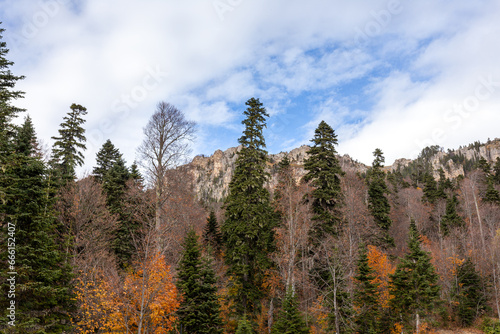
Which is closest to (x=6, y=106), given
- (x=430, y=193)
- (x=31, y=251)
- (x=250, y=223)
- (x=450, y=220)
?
(x=31, y=251)

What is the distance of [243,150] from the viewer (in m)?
24.7

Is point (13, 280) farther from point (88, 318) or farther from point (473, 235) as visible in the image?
point (473, 235)

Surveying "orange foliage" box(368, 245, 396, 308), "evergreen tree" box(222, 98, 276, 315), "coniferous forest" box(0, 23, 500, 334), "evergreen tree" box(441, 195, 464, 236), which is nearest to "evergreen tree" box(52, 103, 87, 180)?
"coniferous forest" box(0, 23, 500, 334)

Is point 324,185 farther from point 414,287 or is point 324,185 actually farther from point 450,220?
point 450,220

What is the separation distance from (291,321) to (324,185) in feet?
41.1

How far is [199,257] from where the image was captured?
17688 millimetres

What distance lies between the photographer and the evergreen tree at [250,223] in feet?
72.9

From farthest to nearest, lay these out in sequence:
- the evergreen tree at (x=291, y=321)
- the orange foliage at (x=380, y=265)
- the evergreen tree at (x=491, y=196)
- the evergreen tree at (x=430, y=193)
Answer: the evergreen tree at (x=430, y=193) → the evergreen tree at (x=491, y=196) → the orange foliage at (x=380, y=265) → the evergreen tree at (x=291, y=321)

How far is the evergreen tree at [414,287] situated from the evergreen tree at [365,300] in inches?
90.2

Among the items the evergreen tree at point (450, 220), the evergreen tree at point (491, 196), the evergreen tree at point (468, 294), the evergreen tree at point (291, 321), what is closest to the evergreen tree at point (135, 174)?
the evergreen tree at point (291, 321)

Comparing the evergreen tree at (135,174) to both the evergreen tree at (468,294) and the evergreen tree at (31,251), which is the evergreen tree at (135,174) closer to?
the evergreen tree at (31,251)

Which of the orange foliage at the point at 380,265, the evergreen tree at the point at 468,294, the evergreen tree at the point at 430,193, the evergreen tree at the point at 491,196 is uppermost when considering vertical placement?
the evergreen tree at the point at 430,193

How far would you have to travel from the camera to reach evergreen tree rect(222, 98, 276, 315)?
22219 millimetres

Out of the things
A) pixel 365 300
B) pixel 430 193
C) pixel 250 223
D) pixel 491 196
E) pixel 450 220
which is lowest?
pixel 365 300
